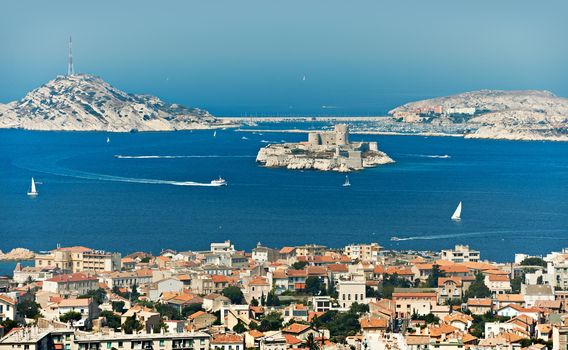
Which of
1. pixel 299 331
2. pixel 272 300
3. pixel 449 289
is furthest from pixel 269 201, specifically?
pixel 299 331

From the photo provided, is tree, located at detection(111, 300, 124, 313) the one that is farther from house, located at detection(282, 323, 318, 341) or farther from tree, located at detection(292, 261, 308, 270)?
tree, located at detection(292, 261, 308, 270)

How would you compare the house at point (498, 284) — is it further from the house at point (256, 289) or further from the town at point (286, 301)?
the house at point (256, 289)

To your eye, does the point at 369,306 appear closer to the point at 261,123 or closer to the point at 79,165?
the point at 79,165

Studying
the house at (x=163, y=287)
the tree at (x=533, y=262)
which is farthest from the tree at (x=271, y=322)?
the tree at (x=533, y=262)

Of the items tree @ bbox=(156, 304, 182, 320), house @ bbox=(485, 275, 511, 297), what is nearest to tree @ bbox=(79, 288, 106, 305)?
tree @ bbox=(156, 304, 182, 320)

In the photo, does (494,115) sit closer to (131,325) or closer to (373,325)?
(373,325)
